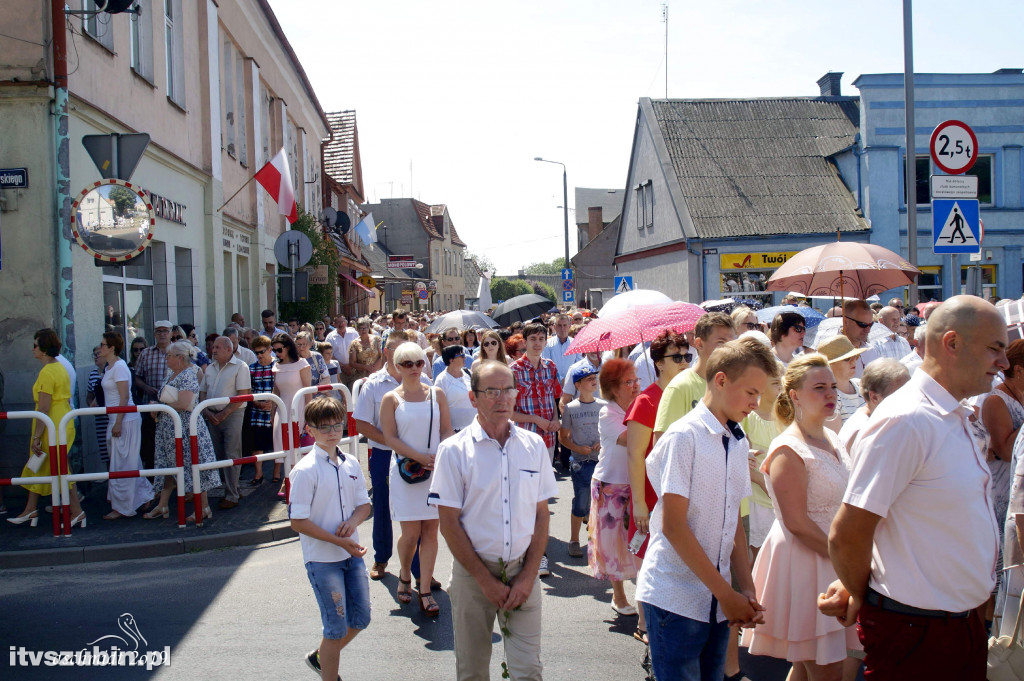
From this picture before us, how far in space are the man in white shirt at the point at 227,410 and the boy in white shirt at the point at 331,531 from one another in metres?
4.84

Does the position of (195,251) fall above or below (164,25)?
below

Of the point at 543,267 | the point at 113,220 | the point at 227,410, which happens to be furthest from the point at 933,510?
the point at 543,267

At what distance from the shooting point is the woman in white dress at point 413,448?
5887mm

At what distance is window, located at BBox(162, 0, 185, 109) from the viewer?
1381 cm

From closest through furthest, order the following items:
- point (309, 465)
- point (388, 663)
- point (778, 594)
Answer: point (778, 594)
point (309, 465)
point (388, 663)

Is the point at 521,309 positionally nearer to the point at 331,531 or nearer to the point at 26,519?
the point at 26,519

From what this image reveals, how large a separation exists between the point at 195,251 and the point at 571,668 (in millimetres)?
12168

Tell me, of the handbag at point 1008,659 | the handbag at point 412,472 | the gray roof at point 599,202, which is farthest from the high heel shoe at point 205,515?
the gray roof at point 599,202

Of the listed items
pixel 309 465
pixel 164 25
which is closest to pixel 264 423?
pixel 309 465

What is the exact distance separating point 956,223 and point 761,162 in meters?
20.2

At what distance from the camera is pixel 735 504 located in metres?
3.23

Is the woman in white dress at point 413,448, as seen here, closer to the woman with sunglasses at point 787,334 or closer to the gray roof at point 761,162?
the woman with sunglasses at point 787,334

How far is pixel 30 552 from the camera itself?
7262 mm

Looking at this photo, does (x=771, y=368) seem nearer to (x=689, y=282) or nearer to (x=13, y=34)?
(x=13, y=34)
